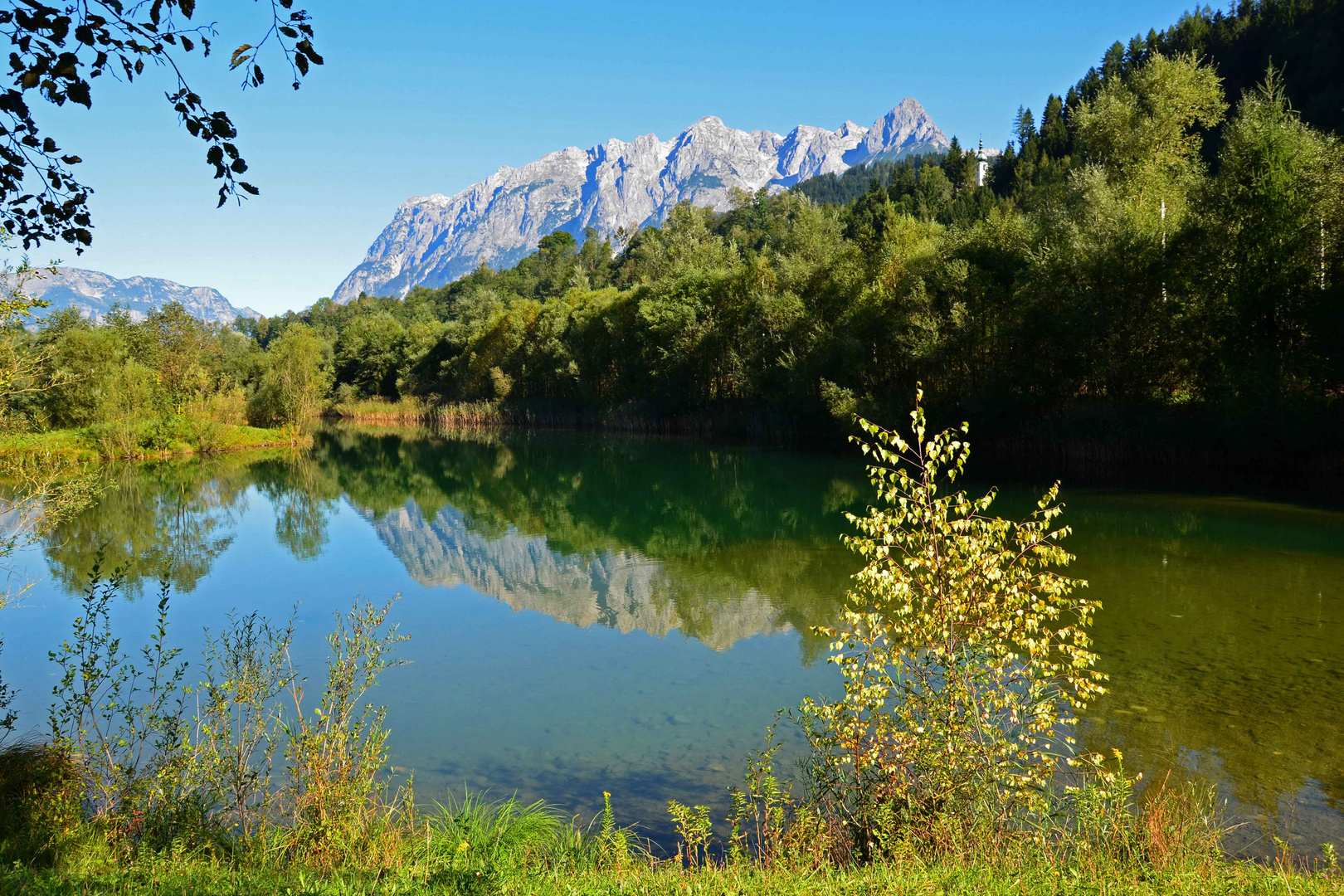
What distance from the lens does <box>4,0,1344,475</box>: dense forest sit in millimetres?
25891

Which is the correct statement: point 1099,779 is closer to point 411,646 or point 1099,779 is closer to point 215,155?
point 215,155

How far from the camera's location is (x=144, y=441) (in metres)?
45.3

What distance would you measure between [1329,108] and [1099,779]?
7585cm

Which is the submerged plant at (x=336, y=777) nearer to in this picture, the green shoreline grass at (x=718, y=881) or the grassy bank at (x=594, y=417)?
the green shoreline grass at (x=718, y=881)

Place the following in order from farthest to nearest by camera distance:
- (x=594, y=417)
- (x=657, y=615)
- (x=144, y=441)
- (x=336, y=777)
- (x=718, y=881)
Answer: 1. (x=594, y=417)
2. (x=144, y=441)
3. (x=657, y=615)
4. (x=336, y=777)
5. (x=718, y=881)

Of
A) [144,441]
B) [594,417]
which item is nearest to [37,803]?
[144,441]

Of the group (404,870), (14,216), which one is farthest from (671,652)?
(14,216)

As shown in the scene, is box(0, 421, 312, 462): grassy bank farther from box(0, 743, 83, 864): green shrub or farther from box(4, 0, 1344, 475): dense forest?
box(0, 743, 83, 864): green shrub

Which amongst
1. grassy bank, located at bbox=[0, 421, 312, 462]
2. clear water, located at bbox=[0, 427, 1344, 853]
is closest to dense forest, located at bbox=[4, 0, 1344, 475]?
grassy bank, located at bbox=[0, 421, 312, 462]

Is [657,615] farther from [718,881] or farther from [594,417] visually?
[594,417]

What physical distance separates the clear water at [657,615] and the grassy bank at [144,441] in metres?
11.5

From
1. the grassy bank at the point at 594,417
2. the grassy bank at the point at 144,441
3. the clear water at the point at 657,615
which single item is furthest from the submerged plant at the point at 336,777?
the grassy bank at the point at 594,417

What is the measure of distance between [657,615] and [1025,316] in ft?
82.2

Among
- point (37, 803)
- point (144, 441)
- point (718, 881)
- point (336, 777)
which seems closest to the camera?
point (718, 881)
